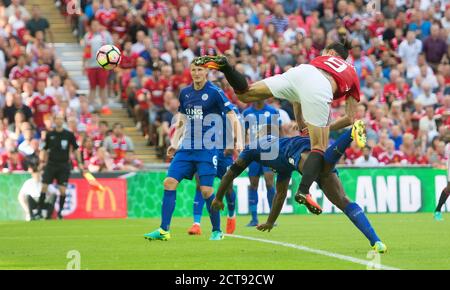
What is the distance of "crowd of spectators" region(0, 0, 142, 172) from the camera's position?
25109 mm

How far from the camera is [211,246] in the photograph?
14133 millimetres

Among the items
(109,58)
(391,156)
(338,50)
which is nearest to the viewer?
(338,50)

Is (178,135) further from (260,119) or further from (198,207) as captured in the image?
(260,119)

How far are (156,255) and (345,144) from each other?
2542 millimetres

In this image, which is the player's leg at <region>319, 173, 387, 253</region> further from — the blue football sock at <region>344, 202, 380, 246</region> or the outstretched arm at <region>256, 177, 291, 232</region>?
the outstretched arm at <region>256, 177, 291, 232</region>

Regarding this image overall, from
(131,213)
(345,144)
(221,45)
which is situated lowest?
(131,213)

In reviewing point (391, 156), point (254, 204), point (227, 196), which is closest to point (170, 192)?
point (227, 196)

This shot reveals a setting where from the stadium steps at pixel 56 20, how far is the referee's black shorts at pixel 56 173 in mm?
6639

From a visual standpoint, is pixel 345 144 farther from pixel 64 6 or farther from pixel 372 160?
pixel 64 6

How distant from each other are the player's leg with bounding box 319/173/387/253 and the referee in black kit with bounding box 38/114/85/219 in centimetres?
1240

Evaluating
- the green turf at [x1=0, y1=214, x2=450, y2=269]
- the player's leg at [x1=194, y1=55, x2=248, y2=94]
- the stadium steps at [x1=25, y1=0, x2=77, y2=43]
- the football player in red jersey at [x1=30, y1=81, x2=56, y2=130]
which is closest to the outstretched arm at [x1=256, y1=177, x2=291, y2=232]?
the green turf at [x1=0, y1=214, x2=450, y2=269]

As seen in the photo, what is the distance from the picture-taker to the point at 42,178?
2427 cm

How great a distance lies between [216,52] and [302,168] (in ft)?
50.3
